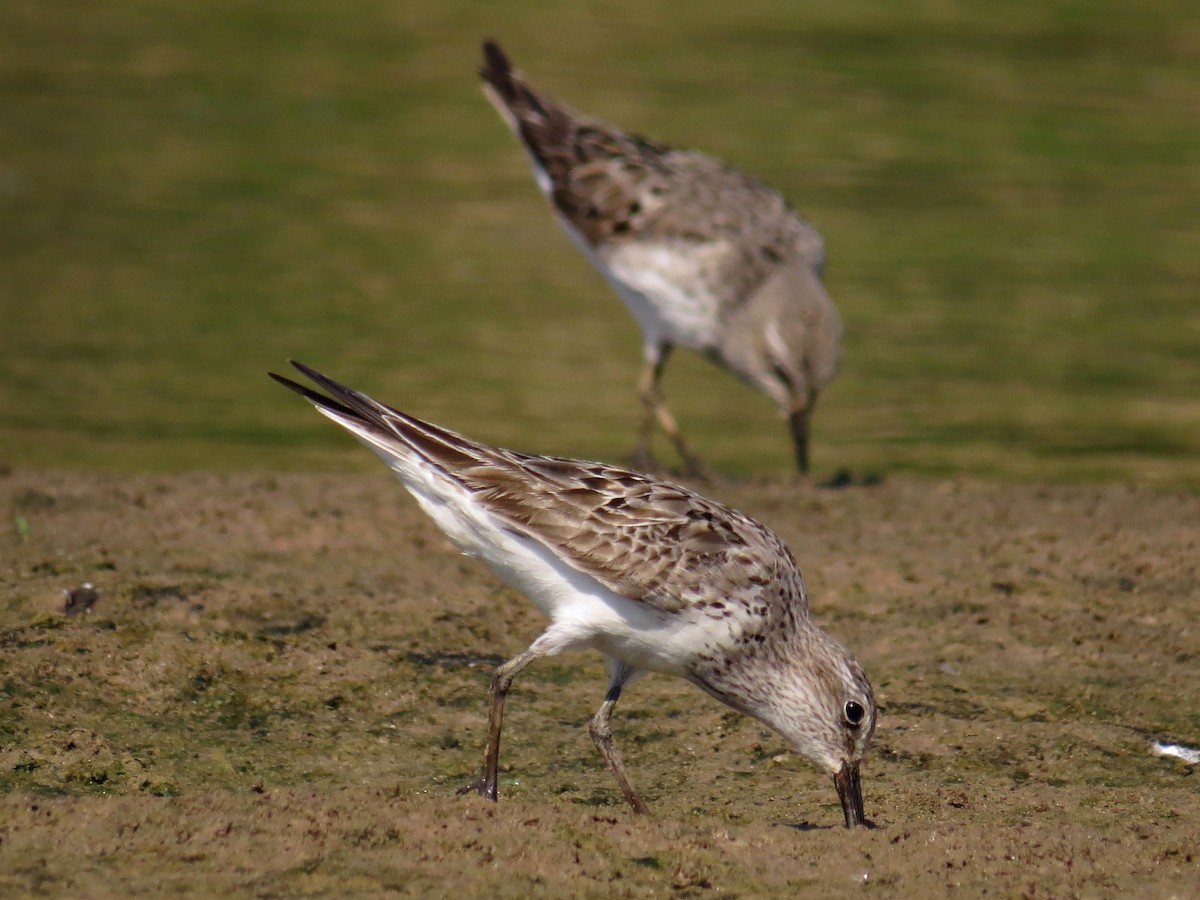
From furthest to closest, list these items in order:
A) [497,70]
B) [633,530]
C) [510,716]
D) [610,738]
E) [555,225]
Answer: [555,225] → [497,70] → [510,716] → [610,738] → [633,530]

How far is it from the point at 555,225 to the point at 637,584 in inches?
436

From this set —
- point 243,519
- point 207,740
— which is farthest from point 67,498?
point 207,740

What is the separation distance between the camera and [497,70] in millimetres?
12430

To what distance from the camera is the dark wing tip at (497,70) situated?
40.5ft

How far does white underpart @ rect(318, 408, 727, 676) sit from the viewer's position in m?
6.15

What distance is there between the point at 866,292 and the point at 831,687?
9115mm

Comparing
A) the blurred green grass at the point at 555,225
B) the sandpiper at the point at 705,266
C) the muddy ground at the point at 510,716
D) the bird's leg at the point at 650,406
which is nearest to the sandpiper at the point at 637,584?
the muddy ground at the point at 510,716

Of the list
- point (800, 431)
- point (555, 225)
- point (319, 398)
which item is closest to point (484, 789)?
point (319, 398)

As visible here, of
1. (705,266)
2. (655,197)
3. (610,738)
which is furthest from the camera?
(655,197)

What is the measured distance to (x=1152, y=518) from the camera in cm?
982

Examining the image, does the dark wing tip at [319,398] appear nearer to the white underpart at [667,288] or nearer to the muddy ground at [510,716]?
the muddy ground at [510,716]

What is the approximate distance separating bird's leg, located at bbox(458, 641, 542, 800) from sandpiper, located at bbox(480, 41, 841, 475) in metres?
4.60

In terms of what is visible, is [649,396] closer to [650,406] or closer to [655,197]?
[650,406]

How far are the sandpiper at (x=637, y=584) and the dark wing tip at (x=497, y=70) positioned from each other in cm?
636
